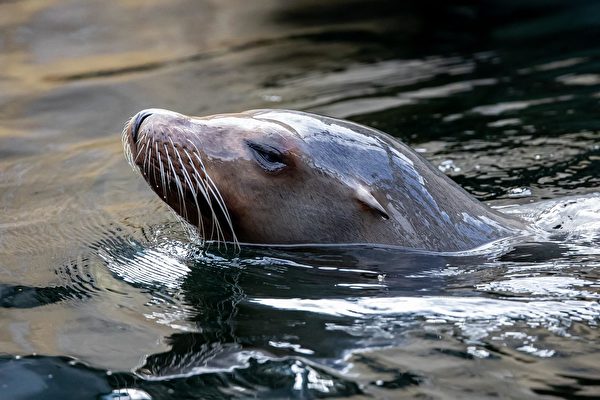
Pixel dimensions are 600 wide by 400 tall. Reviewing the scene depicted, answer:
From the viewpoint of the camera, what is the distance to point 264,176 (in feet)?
14.5

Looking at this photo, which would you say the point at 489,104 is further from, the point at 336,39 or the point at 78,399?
the point at 78,399

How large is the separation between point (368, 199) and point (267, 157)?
18.6 inches

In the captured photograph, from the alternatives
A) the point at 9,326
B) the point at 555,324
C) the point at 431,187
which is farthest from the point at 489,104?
the point at 9,326

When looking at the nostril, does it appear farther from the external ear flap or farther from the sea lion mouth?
the external ear flap

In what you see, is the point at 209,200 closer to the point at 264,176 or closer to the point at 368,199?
the point at 264,176

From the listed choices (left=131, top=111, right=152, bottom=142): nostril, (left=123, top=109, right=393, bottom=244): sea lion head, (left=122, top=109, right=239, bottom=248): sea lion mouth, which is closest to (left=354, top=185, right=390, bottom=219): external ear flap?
(left=123, top=109, right=393, bottom=244): sea lion head

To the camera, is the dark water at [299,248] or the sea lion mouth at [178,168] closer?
the dark water at [299,248]

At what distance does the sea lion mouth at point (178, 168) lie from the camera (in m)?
4.33

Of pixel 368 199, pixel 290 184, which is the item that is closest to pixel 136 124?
pixel 290 184

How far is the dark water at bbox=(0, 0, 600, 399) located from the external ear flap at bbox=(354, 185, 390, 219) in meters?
0.18

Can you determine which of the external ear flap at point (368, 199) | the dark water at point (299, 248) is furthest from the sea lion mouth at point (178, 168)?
the external ear flap at point (368, 199)

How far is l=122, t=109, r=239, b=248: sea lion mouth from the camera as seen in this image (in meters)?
4.33

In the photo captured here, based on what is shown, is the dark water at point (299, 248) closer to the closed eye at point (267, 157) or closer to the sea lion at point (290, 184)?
the sea lion at point (290, 184)

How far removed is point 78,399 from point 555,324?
5.30 ft
